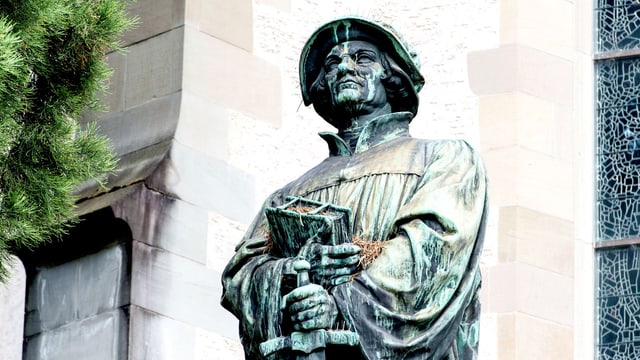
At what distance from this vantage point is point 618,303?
38.4 feet

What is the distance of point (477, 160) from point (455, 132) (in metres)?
3.63

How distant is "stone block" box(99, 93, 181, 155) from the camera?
37.0 ft

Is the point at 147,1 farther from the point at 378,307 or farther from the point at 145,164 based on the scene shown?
the point at 378,307

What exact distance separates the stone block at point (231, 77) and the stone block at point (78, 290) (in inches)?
36.4

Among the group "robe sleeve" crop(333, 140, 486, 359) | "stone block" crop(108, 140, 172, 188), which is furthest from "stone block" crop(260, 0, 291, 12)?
"robe sleeve" crop(333, 140, 486, 359)

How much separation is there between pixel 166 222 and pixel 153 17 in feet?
3.59

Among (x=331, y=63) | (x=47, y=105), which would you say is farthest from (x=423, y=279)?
(x=47, y=105)

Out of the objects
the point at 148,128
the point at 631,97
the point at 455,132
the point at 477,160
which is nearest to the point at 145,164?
the point at 148,128

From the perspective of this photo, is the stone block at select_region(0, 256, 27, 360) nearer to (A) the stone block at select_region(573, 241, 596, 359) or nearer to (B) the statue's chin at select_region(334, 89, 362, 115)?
(A) the stone block at select_region(573, 241, 596, 359)

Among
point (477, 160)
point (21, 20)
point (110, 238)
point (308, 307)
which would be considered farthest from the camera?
point (110, 238)

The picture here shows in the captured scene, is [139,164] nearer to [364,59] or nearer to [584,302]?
[584,302]

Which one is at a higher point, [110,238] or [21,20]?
[21,20]

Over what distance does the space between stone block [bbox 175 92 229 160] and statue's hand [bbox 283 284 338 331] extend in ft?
12.0

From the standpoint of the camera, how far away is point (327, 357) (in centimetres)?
769
